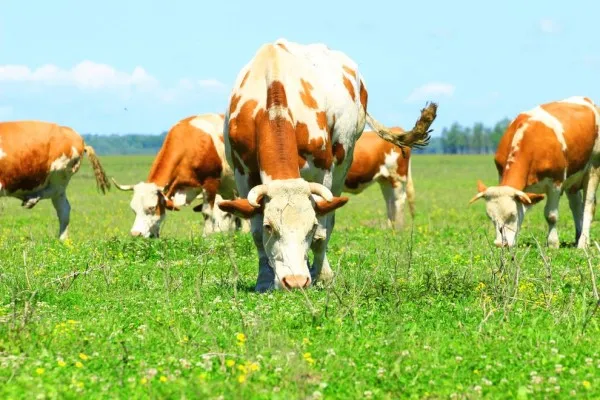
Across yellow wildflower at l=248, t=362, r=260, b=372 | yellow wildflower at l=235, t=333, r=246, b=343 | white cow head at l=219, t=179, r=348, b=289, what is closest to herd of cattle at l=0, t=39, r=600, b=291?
white cow head at l=219, t=179, r=348, b=289

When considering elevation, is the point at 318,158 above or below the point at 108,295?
above

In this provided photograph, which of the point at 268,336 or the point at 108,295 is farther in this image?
the point at 108,295

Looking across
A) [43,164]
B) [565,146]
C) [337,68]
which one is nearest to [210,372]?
[337,68]

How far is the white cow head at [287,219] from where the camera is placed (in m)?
10.1

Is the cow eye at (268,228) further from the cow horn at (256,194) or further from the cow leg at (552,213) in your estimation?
the cow leg at (552,213)

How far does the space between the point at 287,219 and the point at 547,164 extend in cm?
915

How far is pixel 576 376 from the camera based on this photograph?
23.1ft

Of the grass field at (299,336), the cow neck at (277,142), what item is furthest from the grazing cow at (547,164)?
the cow neck at (277,142)

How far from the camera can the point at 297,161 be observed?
1083 centimetres

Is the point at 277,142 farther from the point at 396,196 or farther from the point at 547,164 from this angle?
the point at 396,196

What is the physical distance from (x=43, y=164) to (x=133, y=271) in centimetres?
860

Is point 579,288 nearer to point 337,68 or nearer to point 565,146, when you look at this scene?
point 337,68

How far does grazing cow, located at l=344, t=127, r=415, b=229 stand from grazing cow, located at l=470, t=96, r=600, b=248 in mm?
5900

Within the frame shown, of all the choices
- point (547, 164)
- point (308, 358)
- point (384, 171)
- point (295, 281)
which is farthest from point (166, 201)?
point (308, 358)
